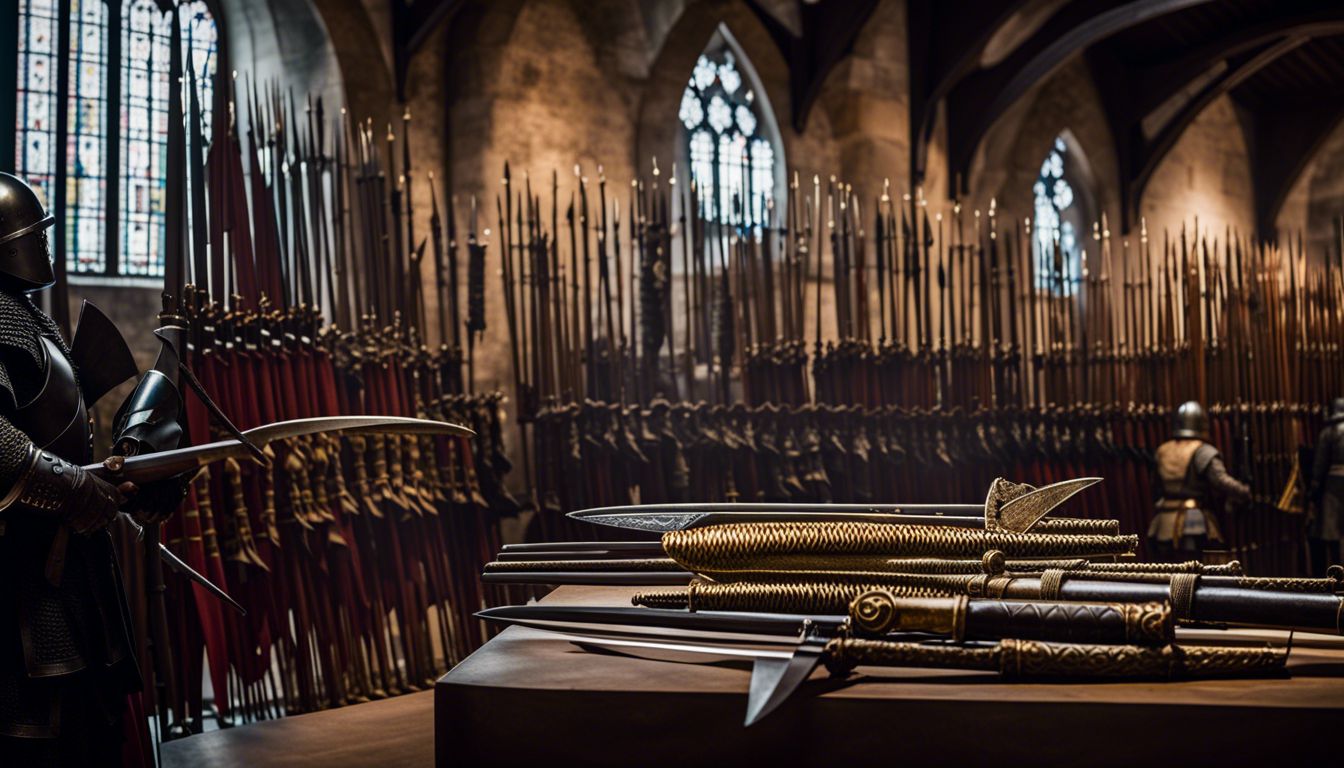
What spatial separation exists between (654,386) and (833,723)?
4.98m

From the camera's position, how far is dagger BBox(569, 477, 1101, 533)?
1.63m

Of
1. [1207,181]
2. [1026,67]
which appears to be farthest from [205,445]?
[1207,181]

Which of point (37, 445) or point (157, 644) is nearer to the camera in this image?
point (37, 445)

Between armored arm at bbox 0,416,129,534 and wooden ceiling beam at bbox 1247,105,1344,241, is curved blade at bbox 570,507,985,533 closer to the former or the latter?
armored arm at bbox 0,416,129,534

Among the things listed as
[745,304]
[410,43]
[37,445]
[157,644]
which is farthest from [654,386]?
[37,445]

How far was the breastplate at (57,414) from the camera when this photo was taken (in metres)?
2.41

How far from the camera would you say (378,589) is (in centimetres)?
459

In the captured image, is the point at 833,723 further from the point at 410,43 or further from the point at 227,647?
the point at 410,43

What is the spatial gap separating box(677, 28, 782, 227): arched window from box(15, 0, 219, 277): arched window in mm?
3582

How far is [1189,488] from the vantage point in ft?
23.7

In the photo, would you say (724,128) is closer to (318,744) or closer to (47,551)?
(318,744)

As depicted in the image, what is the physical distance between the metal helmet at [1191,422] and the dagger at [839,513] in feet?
19.3

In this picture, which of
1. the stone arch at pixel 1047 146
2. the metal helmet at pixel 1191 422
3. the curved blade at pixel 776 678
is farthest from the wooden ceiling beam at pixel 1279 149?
the curved blade at pixel 776 678

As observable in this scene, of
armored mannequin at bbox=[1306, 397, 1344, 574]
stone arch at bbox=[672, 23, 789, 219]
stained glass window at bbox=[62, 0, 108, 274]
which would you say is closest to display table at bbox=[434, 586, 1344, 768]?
stained glass window at bbox=[62, 0, 108, 274]
